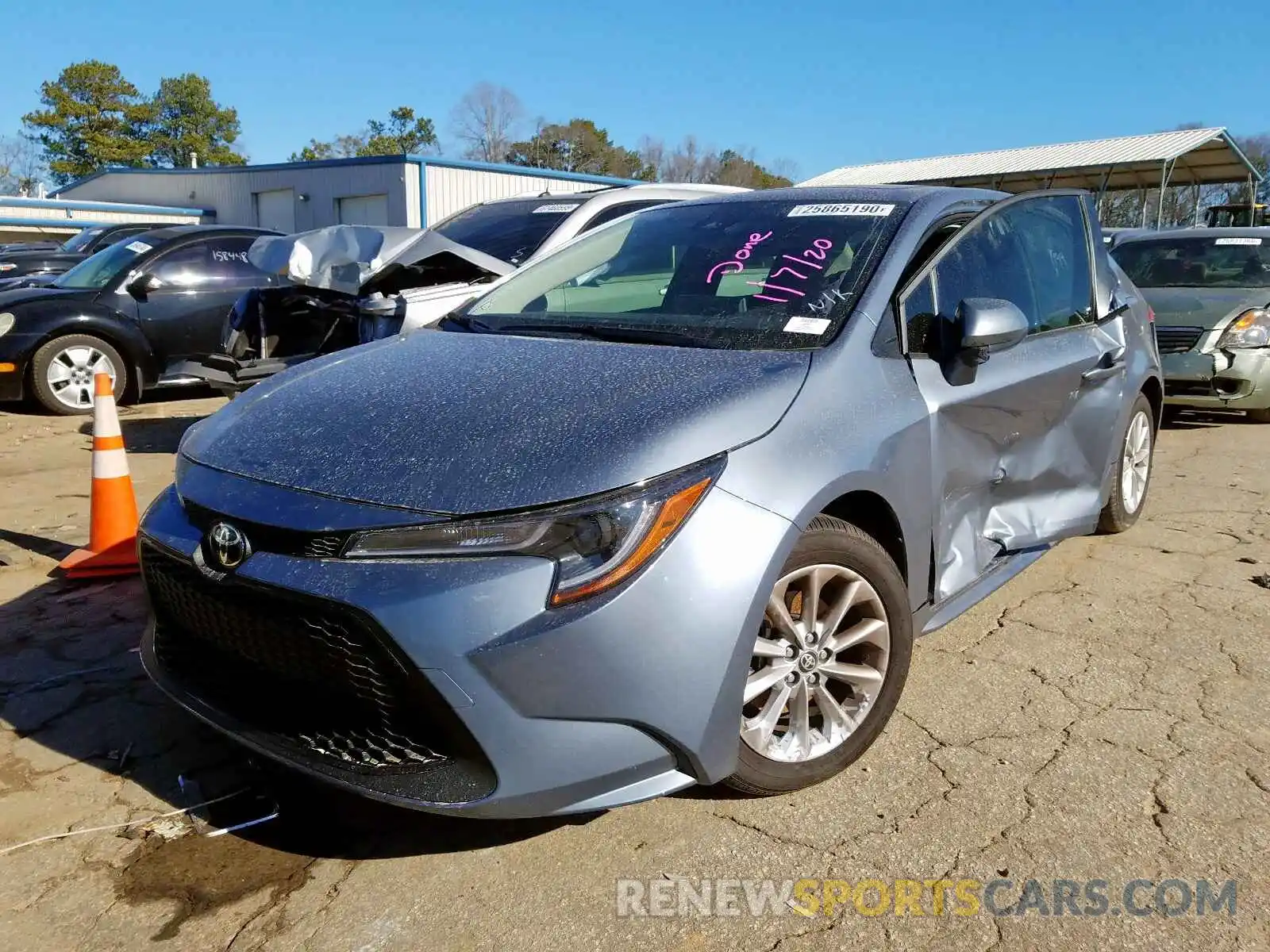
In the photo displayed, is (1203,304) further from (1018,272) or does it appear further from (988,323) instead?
(988,323)

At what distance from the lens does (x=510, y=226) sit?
717 cm

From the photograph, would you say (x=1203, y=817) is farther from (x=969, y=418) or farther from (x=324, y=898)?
(x=324, y=898)

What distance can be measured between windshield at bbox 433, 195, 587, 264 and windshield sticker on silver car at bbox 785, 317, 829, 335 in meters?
3.99

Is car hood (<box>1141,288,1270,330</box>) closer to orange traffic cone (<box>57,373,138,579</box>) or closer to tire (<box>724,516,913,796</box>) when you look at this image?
Result: tire (<box>724,516,913,796</box>)

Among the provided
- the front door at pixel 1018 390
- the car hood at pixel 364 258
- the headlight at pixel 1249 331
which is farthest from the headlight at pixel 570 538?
the headlight at pixel 1249 331

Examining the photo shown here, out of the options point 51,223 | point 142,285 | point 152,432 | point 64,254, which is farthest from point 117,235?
point 51,223

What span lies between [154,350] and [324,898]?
7218 millimetres

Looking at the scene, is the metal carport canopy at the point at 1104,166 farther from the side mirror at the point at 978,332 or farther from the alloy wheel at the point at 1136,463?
the side mirror at the point at 978,332

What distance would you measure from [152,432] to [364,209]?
60.6 ft

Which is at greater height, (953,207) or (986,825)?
(953,207)

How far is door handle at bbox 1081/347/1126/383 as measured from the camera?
3929mm

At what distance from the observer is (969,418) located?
3.14 metres

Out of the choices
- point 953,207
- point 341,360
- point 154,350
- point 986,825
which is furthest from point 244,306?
point 986,825

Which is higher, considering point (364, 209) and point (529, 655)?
point (364, 209)
